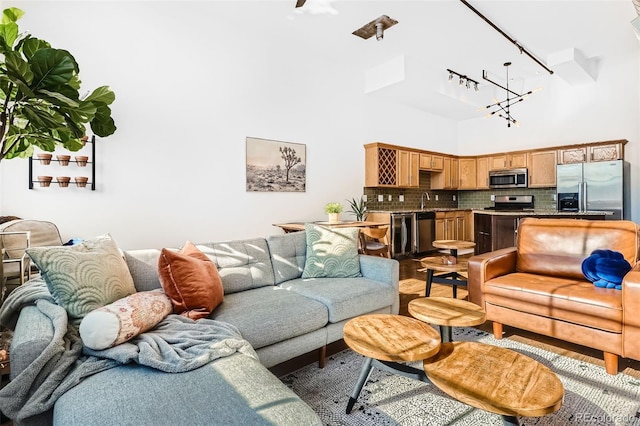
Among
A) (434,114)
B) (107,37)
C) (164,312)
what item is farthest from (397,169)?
(164,312)

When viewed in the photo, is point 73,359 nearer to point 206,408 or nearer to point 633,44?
point 206,408

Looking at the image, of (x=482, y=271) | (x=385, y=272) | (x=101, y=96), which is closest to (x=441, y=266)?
(x=482, y=271)

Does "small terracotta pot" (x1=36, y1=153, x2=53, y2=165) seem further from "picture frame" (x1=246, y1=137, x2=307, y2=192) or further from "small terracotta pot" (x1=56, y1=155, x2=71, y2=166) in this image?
"picture frame" (x1=246, y1=137, x2=307, y2=192)

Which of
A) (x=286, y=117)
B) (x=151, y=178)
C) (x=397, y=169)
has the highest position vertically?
(x=286, y=117)

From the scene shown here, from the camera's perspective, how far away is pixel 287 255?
9.62 feet

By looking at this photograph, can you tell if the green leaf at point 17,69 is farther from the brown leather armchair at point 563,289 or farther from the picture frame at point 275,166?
the picture frame at point 275,166

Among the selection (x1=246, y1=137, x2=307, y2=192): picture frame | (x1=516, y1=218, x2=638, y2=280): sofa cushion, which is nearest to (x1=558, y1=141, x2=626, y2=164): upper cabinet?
(x1=516, y1=218, x2=638, y2=280): sofa cushion

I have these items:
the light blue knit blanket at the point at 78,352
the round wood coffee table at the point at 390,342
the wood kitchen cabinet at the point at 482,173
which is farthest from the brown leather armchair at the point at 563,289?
the wood kitchen cabinet at the point at 482,173

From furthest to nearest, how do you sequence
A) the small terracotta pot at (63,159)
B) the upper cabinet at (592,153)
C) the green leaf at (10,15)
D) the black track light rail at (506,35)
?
1. the upper cabinet at (592,153)
2. the black track light rail at (506,35)
3. the small terracotta pot at (63,159)
4. the green leaf at (10,15)

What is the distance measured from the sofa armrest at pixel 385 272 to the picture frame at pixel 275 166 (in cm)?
248

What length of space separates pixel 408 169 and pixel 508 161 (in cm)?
230

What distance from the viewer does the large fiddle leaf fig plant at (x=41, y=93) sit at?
124 cm

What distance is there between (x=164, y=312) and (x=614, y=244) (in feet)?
11.1

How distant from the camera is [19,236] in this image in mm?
2703
